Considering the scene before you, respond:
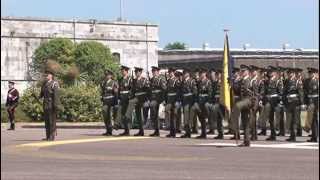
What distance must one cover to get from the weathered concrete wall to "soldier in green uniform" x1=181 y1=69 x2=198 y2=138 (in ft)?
168

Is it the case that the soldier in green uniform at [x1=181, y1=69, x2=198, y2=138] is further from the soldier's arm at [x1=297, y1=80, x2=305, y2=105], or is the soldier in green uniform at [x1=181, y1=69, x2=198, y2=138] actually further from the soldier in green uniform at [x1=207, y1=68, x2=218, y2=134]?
the soldier's arm at [x1=297, y1=80, x2=305, y2=105]

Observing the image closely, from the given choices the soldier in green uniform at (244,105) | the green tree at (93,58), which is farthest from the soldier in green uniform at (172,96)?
the green tree at (93,58)

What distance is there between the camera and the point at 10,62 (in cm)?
7481

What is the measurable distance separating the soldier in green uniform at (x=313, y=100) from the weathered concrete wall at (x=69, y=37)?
54023 mm

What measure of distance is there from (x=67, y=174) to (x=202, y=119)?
33.0 ft

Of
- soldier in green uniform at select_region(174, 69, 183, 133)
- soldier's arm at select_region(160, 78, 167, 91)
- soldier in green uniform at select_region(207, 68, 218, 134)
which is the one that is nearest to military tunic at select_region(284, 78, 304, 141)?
soldier in green uniform at select_region(207, 68, 218, 134)

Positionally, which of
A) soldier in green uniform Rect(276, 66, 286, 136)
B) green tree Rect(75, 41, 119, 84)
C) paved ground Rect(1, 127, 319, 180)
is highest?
green tree Rect(75, 41, 119, 84)

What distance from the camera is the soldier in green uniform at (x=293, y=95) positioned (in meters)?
19.9

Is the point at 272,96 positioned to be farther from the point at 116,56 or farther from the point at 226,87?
the point at 116,56

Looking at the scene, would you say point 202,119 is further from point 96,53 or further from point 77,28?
point 77,28

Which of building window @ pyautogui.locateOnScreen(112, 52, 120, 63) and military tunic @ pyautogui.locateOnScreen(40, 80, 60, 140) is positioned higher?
building window @ pyautogui.locateOnScreen(112, 52, 120, 63)

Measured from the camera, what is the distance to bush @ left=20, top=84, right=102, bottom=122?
33.0m

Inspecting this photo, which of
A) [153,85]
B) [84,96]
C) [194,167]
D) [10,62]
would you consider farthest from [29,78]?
[194,167]

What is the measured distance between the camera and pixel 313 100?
19000mm
